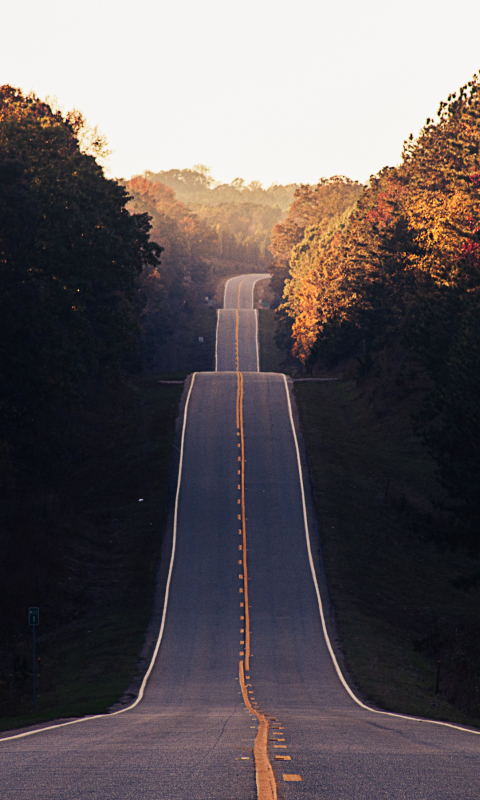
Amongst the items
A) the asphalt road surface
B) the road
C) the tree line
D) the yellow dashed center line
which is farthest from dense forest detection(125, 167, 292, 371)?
the road

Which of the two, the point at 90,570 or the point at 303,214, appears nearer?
the point at 90,570

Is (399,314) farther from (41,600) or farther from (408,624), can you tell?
(41,600)

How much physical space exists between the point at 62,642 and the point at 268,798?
23962 mm

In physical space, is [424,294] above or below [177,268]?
below

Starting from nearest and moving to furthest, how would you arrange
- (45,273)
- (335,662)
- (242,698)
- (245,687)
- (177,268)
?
(242,698) → (245,687) → (335,662) → (45,273) → (177,268)

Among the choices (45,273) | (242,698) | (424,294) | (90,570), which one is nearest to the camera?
(242,698)

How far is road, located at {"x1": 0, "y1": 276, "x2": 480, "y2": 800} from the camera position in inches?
320

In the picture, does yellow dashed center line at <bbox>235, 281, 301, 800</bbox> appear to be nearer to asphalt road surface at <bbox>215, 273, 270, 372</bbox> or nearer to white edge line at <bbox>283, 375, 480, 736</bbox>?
white edge line at <bbox>283, 375, 480, 736</bbox>

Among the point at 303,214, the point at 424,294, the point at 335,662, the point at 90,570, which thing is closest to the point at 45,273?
the point at 90,570

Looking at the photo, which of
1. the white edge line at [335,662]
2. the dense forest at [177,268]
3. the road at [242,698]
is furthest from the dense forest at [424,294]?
the dense forest at [177,268]

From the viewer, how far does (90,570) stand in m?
36.4

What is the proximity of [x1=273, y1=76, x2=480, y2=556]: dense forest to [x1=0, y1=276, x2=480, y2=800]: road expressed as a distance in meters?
8.36

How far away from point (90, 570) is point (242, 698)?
17.4 meters

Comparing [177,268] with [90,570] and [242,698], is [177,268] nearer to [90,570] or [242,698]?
[90,570]
